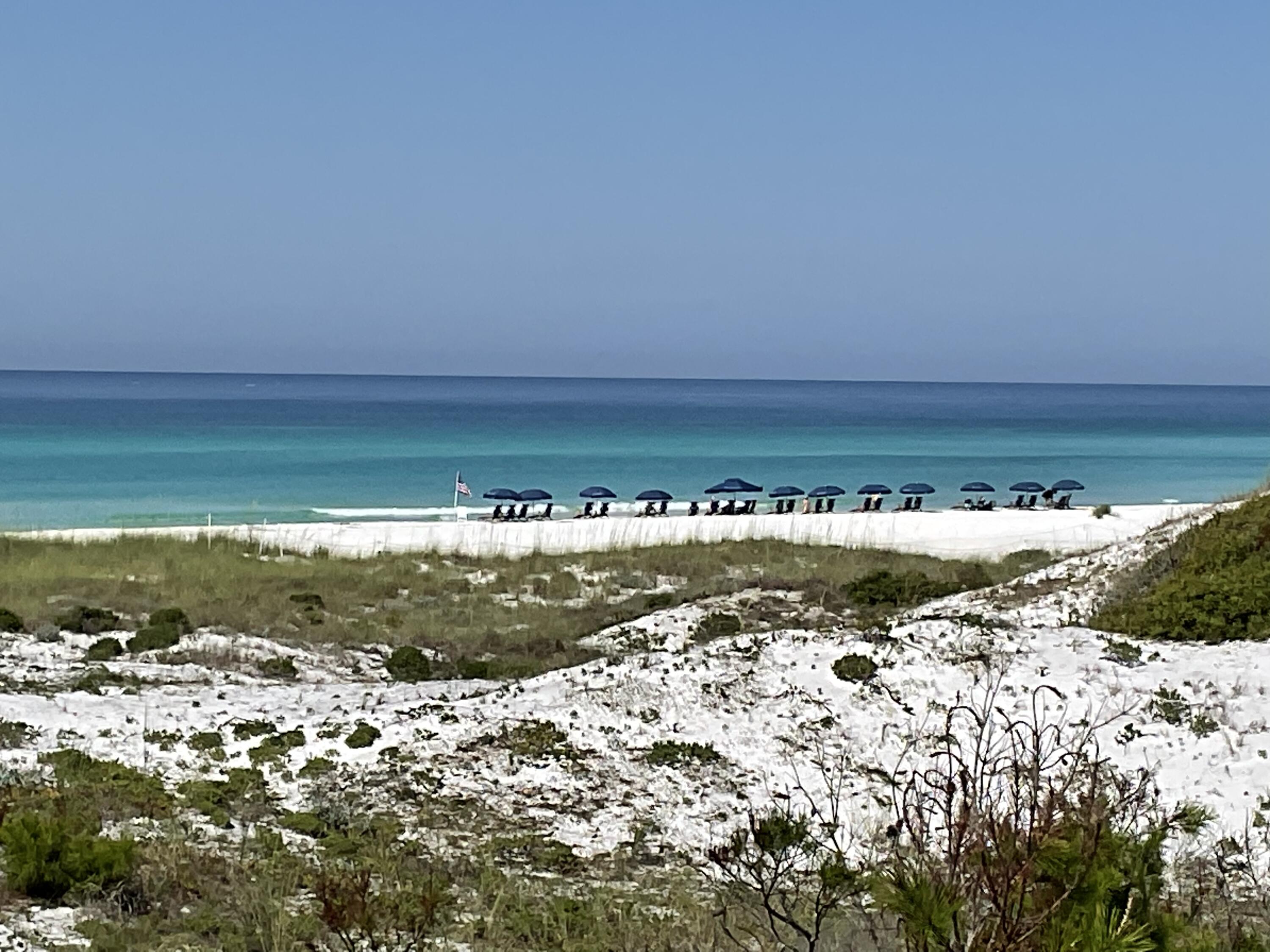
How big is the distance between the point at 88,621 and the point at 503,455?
76.2 m

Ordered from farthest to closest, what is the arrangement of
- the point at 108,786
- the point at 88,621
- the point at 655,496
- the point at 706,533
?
the point at 655,496 → the point at 706,533 → the point at 88,621 → the point at 108,786

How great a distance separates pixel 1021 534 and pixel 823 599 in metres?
22.7

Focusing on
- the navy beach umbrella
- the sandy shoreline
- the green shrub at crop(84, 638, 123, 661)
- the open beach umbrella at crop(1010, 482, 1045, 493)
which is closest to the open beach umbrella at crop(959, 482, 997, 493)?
the open beach umbrella at crop(1010, 482, 1045, 493)

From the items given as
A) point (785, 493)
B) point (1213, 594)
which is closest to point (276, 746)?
point (1213, 594)

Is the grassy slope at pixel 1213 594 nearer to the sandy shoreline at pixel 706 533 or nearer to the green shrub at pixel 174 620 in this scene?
the green shrub at pixel 174 620

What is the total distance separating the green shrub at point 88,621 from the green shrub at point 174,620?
50 cm

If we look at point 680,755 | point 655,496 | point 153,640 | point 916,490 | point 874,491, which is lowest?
point 655,496

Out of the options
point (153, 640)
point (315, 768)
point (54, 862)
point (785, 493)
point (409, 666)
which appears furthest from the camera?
point (785, 493)

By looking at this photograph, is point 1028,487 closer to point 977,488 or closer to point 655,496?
point 977,488

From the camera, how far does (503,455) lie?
93875 millimetres

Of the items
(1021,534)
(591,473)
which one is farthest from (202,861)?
(591,473)

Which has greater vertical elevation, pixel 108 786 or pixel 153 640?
pixel 108 786

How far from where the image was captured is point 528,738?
448 inches

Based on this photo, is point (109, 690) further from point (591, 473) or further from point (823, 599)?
point (591, 473)
